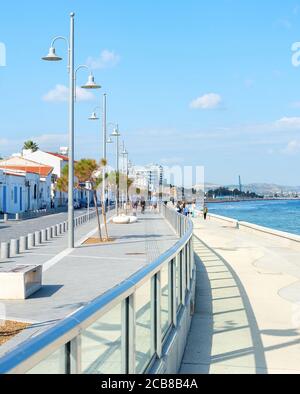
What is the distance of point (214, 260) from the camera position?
54.6 feet

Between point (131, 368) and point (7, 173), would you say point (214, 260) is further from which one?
point (7, 173)

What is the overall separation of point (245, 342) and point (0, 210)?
181ft

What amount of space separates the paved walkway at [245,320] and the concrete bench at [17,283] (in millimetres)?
3205

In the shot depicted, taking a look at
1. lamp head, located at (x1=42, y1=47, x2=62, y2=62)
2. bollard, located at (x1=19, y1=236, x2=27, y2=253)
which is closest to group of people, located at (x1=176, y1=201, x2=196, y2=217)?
bollard, located at (x1=19, y1=236, x2=27, y2=253)

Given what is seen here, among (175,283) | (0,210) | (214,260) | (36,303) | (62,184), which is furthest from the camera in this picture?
(0,210)

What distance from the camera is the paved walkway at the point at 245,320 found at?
635 centimetres

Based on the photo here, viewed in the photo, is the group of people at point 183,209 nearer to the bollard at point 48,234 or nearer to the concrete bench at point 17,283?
the bollard at point 48,234

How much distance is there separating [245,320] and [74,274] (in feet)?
24.2

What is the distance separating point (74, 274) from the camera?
15227 millimetres

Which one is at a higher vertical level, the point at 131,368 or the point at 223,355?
the point at 131,368

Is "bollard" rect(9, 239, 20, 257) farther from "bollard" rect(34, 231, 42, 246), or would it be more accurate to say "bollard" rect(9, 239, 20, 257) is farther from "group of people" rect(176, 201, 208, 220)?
"group of people" rect(176, 201, 208, 220)

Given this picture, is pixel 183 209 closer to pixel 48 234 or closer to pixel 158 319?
pixel 48 234

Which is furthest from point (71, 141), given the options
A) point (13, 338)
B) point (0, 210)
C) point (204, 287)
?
point (0, 210)

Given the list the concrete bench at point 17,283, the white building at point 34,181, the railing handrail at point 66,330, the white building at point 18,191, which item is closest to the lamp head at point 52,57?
the concrete bench at point 17,283
